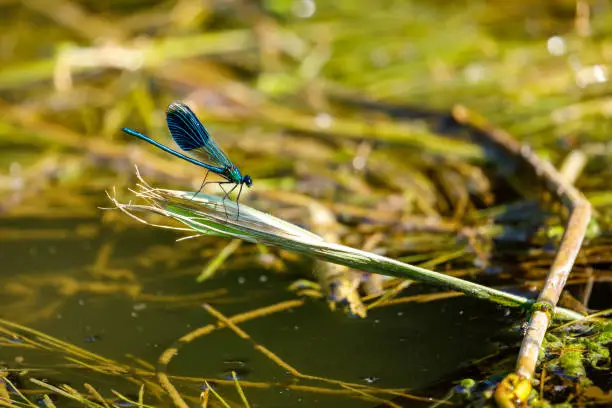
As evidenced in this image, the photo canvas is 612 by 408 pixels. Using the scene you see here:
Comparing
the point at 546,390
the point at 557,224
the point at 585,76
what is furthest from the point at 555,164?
the point at 546,390

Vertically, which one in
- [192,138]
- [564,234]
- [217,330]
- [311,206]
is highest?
[311,206]

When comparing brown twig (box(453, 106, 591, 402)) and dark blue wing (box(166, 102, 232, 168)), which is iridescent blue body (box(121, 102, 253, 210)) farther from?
brown twig (box(453, 106, 591, 402))

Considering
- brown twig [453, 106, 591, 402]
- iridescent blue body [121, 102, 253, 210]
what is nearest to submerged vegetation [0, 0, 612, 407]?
brown twig [453, 106, 591, 402]

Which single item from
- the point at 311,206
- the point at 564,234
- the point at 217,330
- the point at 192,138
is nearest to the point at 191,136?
the point at 192,138

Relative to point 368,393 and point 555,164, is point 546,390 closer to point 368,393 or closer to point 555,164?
point 368,393

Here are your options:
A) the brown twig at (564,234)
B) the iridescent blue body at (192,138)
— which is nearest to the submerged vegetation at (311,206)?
the brown twig at (564,234)

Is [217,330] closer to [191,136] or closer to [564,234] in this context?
[191,136]
